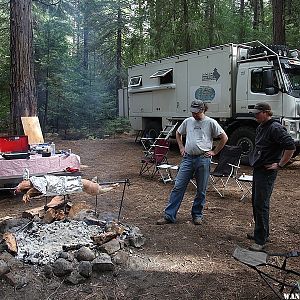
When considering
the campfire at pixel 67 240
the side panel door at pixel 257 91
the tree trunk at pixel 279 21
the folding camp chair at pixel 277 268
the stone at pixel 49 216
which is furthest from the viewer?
the tree trunk at pixel 279 21

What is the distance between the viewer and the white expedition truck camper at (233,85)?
26.0 ft

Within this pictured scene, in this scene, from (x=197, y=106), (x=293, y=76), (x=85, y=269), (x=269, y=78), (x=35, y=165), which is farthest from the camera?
(x=293, y=76)

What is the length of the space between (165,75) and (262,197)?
25.7 ft

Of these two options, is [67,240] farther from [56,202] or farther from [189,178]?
[189,178]

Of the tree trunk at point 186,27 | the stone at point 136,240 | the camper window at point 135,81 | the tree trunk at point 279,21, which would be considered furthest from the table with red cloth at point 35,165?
the tree trunk at point 186,27

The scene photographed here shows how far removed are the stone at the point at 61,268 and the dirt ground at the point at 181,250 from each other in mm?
74

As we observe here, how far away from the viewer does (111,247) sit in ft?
11.3

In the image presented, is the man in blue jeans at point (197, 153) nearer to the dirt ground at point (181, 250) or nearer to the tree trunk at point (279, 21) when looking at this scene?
the dirt ground at point (181, 250)

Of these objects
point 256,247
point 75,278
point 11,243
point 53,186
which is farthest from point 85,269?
point 256,247

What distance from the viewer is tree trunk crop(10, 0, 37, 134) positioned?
7.47 m

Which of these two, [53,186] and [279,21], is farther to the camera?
[279,21]

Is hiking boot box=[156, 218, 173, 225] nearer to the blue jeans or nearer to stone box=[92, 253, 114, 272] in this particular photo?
the blue jeans

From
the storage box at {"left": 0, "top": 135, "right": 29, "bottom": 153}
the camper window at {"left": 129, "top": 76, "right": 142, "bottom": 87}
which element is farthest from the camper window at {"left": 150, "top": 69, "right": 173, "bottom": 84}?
the storage box at {"left": 0, "top": 135, "right": 29, "bottom": 153}

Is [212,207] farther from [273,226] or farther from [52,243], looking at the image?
[52,243]
